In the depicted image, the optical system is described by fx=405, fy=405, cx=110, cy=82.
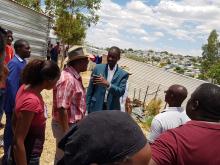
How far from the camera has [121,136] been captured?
137cm

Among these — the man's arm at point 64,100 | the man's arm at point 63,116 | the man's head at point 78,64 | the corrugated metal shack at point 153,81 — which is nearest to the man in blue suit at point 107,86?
the man's head at point 78,64

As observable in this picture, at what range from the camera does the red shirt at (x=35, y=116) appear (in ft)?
10.4

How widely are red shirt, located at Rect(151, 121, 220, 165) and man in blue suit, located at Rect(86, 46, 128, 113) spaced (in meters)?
2.65

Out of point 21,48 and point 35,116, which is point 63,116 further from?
point 21,48

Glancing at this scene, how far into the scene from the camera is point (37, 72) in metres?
3.32

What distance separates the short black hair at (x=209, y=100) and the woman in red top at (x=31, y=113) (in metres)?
1.26

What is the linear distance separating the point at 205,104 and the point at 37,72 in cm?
142

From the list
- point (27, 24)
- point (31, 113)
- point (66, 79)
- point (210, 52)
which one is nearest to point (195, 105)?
point (31, 113)

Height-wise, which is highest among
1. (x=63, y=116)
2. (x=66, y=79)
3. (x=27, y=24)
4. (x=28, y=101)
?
(x=27, y=24)

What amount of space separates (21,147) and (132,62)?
13.0 meters

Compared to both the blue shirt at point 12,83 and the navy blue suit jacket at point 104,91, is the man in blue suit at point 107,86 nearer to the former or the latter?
the navy blue suit jacket at point 104,91

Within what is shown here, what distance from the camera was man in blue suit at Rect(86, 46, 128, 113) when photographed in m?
5.13

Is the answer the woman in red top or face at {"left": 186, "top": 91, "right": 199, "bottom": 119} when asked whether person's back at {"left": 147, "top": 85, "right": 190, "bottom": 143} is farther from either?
the woman in red top

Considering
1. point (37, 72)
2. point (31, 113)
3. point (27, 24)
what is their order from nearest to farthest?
point (31, 113) → point (37, 72) → point (27, 24)
